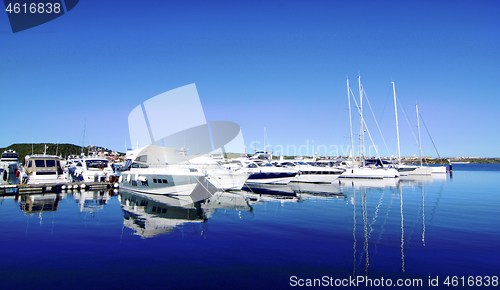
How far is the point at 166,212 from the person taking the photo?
1814cm

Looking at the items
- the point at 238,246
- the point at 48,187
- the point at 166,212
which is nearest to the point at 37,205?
the point at 166,212

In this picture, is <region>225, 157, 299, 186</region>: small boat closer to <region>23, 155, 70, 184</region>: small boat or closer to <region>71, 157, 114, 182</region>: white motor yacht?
<region>71, 157, 114, 182</region>: white motor yacht

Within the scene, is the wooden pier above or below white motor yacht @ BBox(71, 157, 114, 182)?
below

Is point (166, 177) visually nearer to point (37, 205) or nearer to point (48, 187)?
point (37, 205)

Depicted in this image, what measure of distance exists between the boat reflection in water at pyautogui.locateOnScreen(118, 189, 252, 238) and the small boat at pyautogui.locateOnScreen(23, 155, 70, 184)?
12.2 m

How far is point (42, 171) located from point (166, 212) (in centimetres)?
2156

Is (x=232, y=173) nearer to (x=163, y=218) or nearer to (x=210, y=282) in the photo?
(x=163, y=218)

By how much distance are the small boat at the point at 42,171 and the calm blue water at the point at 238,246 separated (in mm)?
13018

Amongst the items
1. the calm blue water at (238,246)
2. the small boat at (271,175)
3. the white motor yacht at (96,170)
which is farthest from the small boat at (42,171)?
the small boat at (271,175)

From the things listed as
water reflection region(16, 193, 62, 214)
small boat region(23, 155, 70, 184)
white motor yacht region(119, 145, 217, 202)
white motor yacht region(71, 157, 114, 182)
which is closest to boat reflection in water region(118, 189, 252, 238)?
white motor yacht region(119, 145, 217, 202)

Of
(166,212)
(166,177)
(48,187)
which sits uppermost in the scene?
(166,177)

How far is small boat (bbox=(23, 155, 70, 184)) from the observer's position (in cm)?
3083

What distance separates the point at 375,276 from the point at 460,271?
8.36 feet

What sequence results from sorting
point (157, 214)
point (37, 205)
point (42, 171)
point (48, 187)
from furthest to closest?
point (42, 171), point (48, 187), point (37, 205), point (157, 214)
